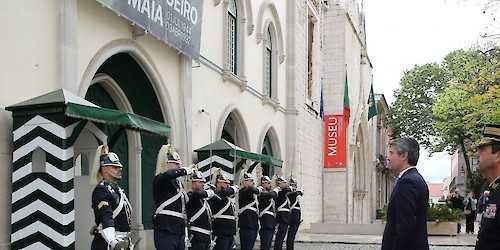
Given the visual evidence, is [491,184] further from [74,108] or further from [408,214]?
[74,108]

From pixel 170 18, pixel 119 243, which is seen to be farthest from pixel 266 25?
pixel 119 243

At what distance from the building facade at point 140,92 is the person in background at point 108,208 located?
92cm

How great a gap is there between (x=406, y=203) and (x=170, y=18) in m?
8.93

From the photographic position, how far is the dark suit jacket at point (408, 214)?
5.09 meters

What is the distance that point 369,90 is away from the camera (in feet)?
153

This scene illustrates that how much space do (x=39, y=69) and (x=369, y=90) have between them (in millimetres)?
39210

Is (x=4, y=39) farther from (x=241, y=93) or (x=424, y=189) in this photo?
(x=241, y=93)

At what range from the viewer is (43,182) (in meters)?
8.01

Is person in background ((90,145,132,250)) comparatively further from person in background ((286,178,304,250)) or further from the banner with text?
person in background ((286,178,304,250))

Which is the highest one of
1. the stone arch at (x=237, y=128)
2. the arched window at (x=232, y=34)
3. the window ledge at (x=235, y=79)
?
→ the arched window at (x=232, y=34)

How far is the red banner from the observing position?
103 feet

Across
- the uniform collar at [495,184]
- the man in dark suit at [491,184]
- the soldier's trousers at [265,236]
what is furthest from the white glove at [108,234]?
the soldier's trousers at [265,236]

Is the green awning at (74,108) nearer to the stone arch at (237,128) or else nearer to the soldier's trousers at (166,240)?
the soldier's trousers at (166,240)

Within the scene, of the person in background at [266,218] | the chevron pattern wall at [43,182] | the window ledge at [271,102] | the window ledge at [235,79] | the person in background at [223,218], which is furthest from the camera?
the window ledge at [271,102]
